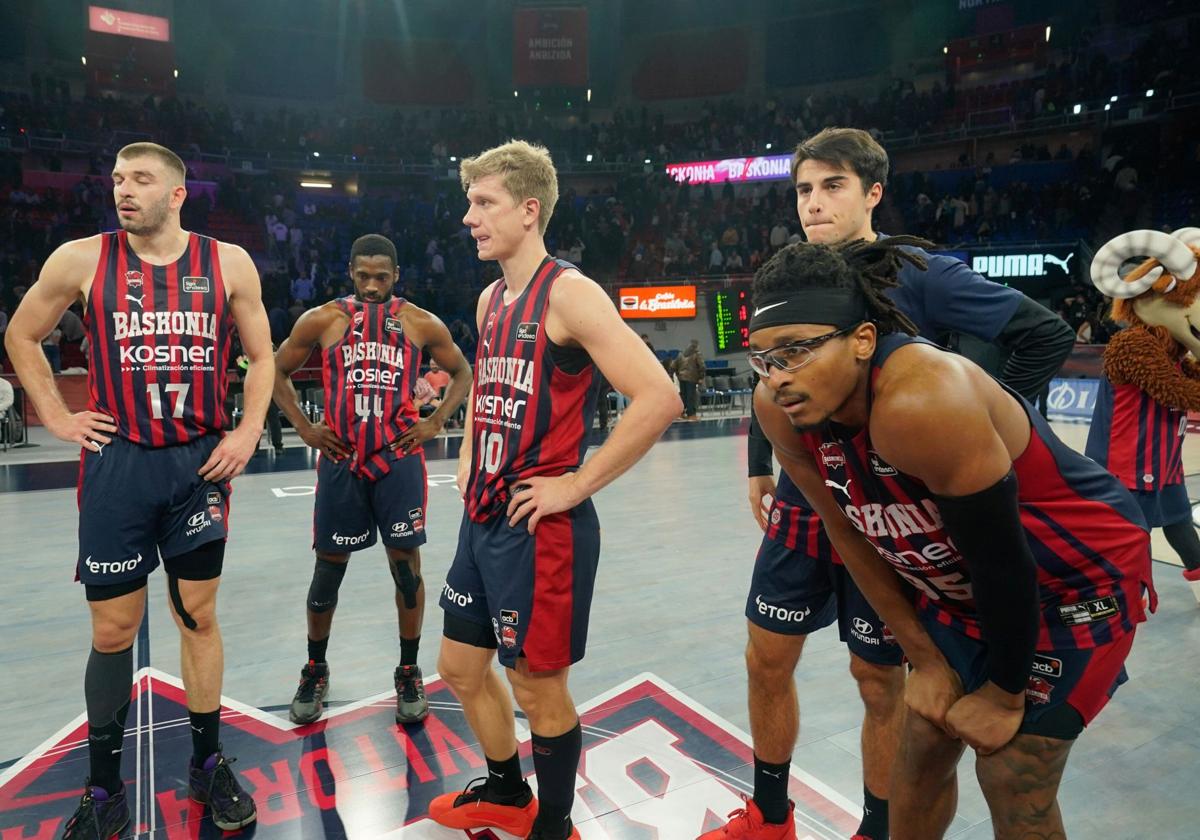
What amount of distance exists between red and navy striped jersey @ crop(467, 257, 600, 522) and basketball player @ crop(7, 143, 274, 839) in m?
0.91

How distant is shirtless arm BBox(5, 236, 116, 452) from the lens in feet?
8.04

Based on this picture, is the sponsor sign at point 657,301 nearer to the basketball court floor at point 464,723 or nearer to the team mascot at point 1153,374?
the basketball court floor at point 464,723

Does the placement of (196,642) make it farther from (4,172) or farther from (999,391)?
(4,172)

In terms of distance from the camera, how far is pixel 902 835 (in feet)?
5.82

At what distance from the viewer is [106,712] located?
2406 mm

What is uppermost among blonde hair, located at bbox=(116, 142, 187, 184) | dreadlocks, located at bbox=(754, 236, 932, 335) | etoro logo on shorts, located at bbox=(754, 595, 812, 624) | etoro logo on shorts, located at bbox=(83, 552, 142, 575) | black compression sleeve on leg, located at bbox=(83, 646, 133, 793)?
blonde hair, located at bbox=(116, 142, 187, 184)

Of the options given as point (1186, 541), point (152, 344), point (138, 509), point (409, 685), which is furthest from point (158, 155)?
point (1186, 541)

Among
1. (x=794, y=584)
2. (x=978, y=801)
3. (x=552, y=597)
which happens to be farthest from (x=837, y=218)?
(x=978, y=801)

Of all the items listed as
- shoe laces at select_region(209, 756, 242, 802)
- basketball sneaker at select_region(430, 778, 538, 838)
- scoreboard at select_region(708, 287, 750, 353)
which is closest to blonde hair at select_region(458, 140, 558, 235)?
basketball sneaker at select_region(430, 778, 538, 838)

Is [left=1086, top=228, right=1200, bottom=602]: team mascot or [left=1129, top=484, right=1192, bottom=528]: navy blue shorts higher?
[left=1086, top=228, right=1200, bottom=602]: team mascot

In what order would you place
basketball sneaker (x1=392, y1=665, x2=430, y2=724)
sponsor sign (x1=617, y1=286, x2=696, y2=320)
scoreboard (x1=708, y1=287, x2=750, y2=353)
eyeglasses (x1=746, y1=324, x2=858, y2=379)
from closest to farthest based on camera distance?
1. eyeglasses (x1=746, y1=324, x2=858, y2=379)
2. basketball sneaker (x1=392, y1=665, x2=430, y2=724)
3. scoreboard (x1=708, y1=287, x2=750, y2=353)
4. sponsor sign (x1=617, y1=286, x2=696, y2=320)

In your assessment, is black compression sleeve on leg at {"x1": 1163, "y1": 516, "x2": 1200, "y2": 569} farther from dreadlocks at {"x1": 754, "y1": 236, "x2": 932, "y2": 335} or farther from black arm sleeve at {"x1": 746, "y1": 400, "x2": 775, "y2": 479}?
dreadlocks at {"x1": 754, "y1": 236, "x2": 932, "y2": 335}

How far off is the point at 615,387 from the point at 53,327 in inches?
69.3

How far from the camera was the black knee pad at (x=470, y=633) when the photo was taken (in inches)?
89.3
